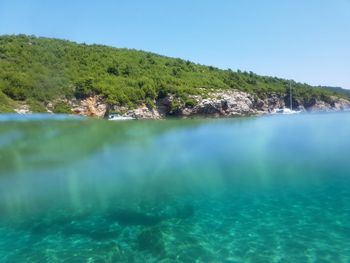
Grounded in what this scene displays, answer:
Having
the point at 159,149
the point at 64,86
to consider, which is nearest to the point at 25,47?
the point at 64,86

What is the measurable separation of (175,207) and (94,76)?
243 feet

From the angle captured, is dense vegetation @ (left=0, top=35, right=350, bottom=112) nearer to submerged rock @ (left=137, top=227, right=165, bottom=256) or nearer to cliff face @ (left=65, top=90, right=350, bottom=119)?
cliff face @ (left=65, top=90, right=350, bottom=119)

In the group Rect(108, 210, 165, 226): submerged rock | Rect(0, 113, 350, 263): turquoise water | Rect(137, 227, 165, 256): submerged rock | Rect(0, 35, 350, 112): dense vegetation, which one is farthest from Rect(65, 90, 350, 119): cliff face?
Rect(137, 227, 165, 256): submerged rock

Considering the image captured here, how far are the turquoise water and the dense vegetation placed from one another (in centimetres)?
5157

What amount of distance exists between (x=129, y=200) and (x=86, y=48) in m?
93.3

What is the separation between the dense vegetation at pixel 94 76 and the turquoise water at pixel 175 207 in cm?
5157

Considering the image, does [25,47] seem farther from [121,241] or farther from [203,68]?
[121,241]

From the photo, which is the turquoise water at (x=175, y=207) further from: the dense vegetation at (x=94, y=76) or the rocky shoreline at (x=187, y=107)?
the rocky shoreline at (x=187, y=107)

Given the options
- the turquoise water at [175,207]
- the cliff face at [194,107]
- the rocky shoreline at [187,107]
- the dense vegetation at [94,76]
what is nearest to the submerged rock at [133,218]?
the turquoise water at [175,207]

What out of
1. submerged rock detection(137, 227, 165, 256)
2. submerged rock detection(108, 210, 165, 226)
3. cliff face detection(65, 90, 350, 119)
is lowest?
submerged rock detection(137, 227, 165, 256)

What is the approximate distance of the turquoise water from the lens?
10188 millimetres

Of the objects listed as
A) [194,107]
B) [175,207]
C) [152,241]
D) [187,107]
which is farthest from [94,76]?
[152,241]

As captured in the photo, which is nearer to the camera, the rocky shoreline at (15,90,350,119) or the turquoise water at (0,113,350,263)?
the turquoise water at (0,113,350,263)

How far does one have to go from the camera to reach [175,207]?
13.9 m
